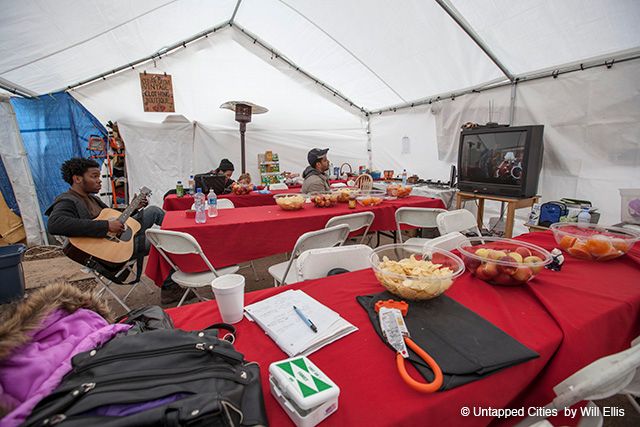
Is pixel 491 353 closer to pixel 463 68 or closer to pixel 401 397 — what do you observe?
pixel 401 397

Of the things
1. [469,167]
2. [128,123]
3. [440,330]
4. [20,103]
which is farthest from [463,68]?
[20,103]

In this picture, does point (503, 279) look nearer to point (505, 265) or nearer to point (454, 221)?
point (505, 265)

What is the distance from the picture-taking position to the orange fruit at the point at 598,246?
1208 mm

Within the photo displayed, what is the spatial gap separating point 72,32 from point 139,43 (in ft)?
4.07

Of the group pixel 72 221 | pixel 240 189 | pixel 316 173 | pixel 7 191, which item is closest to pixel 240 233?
pixel 72 221

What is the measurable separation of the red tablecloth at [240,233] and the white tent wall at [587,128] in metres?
2.51

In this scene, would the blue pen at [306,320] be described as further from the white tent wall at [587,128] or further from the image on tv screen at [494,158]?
the white tent wall at [587,128]

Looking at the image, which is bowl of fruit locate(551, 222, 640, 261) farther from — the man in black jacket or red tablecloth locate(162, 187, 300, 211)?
red tablecloth locate(162, 187, 300, 211)

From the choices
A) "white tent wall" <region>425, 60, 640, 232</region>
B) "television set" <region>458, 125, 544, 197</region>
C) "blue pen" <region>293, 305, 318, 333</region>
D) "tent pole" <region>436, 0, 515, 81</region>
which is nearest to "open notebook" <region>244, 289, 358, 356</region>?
"blue pen" <region>293, 305, 318, 333</region>

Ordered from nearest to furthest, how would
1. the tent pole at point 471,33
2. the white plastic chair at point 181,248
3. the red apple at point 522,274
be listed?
the red apple at point 522,274, the white plastic chair at point 181,248, the tent pole at point 471,33

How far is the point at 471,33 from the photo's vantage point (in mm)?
3055

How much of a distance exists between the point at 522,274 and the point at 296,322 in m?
0.86

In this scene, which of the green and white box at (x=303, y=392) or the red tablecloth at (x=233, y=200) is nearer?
the green and white box at (x=303, y=392)

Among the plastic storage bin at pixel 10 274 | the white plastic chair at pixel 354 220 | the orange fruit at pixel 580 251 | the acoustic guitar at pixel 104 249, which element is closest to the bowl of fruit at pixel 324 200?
the white plastic chair at pixel 354 220
